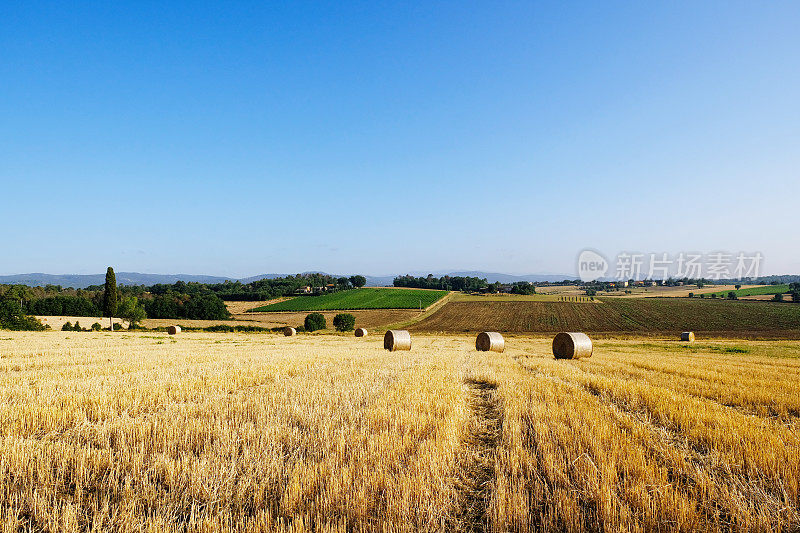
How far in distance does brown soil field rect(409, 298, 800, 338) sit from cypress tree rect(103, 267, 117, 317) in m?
50.6

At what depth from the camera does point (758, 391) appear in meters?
9.98

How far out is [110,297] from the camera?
69750mm

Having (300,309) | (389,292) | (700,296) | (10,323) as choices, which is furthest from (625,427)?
(700,296)

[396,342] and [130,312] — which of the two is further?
[130,312]

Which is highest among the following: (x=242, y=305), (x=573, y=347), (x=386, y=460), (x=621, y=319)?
(x=386, y=460)

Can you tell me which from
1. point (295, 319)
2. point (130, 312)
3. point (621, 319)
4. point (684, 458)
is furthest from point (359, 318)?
point (684, 458)

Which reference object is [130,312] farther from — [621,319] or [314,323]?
[621,319]

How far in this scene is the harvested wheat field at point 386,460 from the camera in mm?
3719

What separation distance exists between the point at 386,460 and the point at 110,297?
81506mm

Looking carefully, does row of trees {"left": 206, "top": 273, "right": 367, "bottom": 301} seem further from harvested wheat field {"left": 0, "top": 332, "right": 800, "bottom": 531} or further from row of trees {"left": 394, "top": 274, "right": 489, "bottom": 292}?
harvested wheat field {"left": 0, "top": 332, "right": 800, "bottom": 531}

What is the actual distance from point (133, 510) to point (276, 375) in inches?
297

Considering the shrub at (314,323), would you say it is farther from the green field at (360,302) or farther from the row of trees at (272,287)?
the row of trees at (272,287)

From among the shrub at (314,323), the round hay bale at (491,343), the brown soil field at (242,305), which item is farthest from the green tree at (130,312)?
the round hay bale at (491,343)

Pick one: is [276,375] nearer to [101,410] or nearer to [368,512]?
[101,410]
